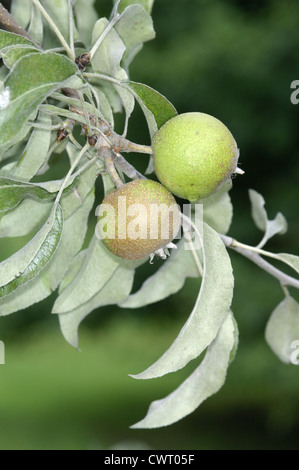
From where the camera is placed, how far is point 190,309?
4172 mm

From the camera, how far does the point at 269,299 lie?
11.3 feet

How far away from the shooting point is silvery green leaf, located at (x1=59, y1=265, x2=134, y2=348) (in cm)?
103

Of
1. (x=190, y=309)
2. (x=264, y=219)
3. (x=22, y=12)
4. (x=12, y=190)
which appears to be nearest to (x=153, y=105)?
(x=12, y=190)

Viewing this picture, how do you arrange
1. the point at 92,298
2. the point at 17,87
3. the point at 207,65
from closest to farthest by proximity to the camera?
the point at 17,87 → the point at 92,298 → the point at 207,65

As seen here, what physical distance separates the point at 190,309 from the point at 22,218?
130 inches

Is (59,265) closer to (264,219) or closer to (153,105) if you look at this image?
(153,105)

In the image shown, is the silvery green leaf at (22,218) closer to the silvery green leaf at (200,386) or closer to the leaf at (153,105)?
the leaf at (153,105)

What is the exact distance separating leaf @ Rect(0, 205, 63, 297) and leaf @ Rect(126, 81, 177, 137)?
0.18m

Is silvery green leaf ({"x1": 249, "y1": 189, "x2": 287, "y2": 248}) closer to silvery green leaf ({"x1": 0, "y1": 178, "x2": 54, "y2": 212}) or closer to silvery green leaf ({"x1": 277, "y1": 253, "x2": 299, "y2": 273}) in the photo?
silvery green leaf ({"x1": 277, "y1": 253, "x2": 299, "y2": 273})

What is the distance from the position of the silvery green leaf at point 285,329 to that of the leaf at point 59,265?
49 centimetres

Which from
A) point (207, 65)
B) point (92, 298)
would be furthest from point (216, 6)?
point (92, 298)

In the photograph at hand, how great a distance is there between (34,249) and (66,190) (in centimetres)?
13

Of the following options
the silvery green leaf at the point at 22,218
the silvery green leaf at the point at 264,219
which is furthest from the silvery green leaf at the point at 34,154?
the silvery green leaf at the point at 264,219

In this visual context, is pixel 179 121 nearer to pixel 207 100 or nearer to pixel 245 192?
pixel 207 100
